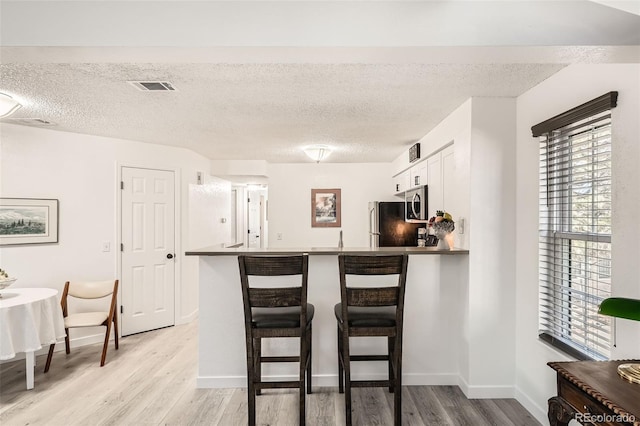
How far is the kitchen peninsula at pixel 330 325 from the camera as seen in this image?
2.84m

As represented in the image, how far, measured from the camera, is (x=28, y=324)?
2.76 metres

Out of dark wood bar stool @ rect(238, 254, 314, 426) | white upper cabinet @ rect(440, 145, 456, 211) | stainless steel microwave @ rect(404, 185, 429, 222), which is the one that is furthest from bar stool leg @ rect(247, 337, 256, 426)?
stainless steel microwave @ rect(404, 185, 429, 222)

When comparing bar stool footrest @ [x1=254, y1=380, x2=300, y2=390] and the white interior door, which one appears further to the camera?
the white interior door

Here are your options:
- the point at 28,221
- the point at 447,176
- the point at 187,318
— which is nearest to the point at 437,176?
the point at 447,176

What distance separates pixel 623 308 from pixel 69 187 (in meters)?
4.65

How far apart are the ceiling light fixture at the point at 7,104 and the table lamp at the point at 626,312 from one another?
3879 millimetres

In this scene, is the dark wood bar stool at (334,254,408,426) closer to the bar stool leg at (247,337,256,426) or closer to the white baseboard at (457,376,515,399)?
the bar stool leg at (247,337,256,426)

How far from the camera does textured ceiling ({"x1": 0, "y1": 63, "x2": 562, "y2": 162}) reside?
2223mm

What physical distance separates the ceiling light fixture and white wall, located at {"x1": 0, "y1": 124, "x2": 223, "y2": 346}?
94 centimetres

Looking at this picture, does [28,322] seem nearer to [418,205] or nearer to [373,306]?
[373,306]

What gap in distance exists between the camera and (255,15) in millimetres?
1520

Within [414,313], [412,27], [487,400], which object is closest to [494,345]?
[487,400]

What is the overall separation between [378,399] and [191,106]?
2743 millimetres

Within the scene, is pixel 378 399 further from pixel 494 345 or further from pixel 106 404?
pixel 106 404
